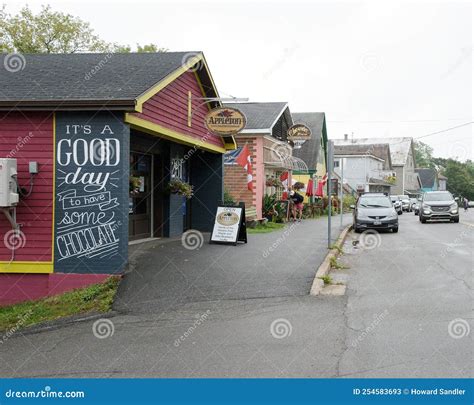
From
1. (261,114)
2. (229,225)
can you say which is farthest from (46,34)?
(229,225)

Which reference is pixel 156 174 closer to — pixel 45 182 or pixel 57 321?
pixel 45 182

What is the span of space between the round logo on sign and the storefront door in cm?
211

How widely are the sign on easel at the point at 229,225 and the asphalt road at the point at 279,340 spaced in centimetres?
430

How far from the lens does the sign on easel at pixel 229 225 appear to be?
47.6ft

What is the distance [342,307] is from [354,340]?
180 cm

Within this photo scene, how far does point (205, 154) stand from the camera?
1811cm

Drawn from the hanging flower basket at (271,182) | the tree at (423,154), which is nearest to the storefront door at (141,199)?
the hanging flower basket at (271,182)

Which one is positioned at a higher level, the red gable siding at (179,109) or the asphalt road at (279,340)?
the red gable siding at (179,109)

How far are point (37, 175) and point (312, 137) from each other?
34.9 metres

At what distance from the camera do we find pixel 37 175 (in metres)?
10.8

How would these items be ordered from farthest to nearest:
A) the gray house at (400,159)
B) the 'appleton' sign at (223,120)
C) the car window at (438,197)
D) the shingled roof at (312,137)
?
the gray house at (400,159) → the shingled roof at (312,137) → the car window at (438,197) → the 'appleton' sign at (223,120)

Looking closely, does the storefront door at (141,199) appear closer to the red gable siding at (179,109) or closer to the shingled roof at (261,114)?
the red gable siding at (179,109)

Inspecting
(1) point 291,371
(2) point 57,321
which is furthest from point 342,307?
(2) point 57,321

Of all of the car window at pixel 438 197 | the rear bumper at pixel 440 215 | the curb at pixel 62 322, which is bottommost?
the curb at pixel 62 322
